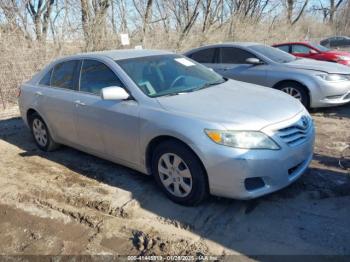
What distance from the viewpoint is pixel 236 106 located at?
3.62 metres

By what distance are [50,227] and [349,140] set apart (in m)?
4.30

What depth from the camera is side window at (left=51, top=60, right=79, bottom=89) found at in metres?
4.88

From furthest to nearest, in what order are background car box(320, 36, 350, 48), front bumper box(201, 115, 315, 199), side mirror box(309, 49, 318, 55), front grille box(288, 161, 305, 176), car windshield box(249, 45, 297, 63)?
1. background car box(320, 36, 350, 48)
2. side mirror box(309, 49, 318, 55)
3. car windshield box(249, 45, 297, 63)
4. front grille box(288, 161, 305, 176)
5. front bumper box(201, 115, 315, 199)

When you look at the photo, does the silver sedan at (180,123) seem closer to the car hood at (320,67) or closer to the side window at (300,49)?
the car hood at (320,67)

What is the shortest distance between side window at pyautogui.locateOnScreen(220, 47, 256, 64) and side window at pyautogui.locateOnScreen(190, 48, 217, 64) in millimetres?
260

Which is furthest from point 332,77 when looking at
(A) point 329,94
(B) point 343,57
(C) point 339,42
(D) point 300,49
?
(C) point 339,42

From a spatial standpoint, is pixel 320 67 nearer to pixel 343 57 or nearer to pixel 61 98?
pixel 61 98

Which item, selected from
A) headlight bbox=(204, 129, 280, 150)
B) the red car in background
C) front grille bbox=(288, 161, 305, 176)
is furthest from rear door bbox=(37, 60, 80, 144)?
the red car in background

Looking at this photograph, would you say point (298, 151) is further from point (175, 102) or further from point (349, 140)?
point (349, 140)

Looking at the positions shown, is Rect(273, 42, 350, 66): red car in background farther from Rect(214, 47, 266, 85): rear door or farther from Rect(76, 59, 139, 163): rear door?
Rect(76, 59, 139, 163): rear door

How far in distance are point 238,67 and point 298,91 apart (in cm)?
143

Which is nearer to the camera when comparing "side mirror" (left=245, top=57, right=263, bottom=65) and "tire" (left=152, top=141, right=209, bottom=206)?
"tire" (left=152, top=141, right=209, bottom=206)

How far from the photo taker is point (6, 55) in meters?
9.23

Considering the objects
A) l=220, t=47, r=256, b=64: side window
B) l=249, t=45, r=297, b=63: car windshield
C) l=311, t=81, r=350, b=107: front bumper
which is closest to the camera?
l=311, t=81, r=350, b=107: front bumper
